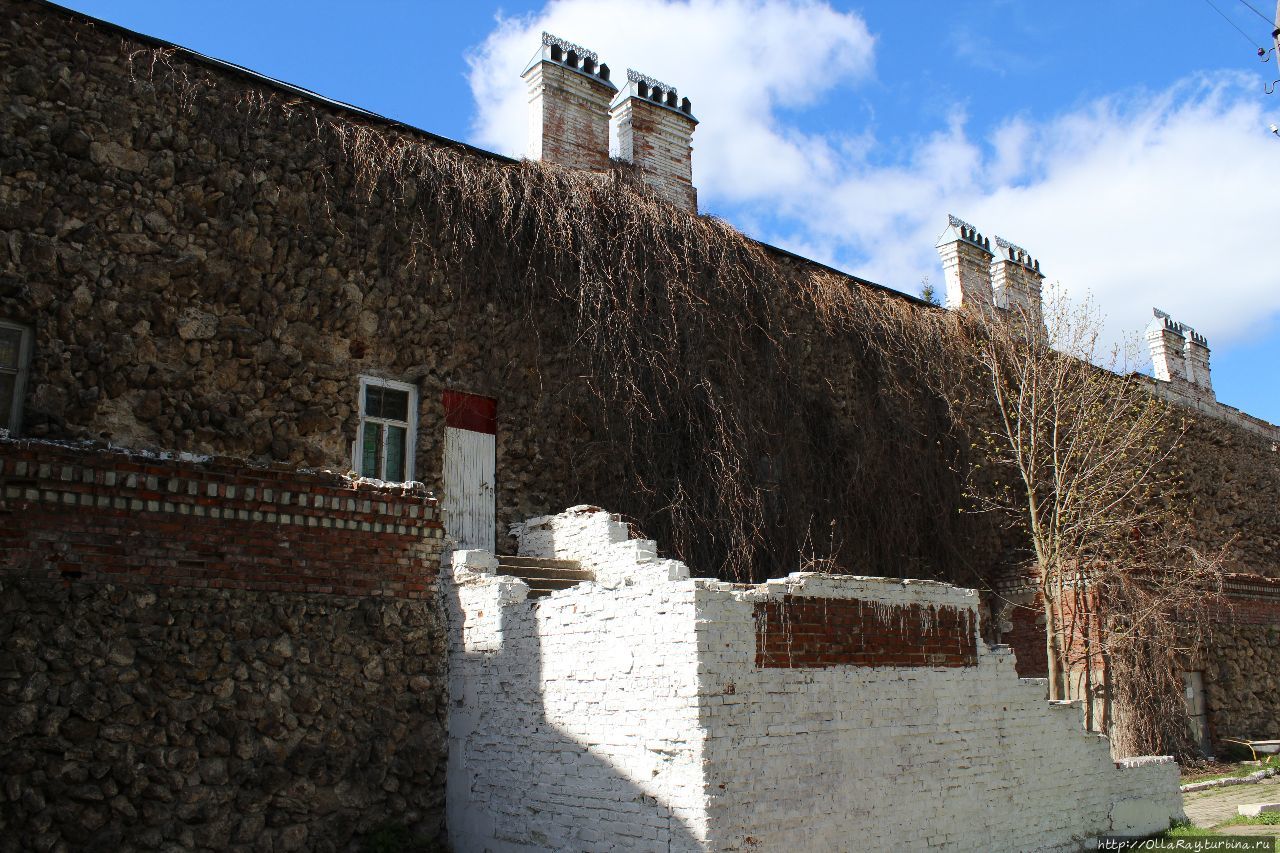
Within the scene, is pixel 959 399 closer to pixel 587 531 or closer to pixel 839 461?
pixel 839 461

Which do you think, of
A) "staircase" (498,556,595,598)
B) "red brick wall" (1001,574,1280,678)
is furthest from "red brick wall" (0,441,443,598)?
"red brick wall" (1001,574,1280,678)

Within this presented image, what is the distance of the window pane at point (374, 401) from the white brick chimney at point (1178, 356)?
62.3 ft

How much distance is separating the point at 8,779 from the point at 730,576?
780cm

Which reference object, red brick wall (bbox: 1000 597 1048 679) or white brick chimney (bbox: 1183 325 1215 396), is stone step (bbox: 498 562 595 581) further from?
white brick chimney (bbox: 1183 325 1215 396)

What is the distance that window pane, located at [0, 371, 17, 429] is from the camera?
9.32 metres

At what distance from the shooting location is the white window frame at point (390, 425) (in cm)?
1130

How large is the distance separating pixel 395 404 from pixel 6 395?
12.4 feet

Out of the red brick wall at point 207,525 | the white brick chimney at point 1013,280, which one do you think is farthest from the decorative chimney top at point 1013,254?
the red brick wall at point 207,525

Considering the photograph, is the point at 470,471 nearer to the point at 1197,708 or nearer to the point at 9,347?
the point at 9,347

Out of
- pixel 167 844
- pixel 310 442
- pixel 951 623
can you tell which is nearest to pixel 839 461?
pixel 951 623

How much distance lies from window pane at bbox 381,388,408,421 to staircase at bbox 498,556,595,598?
231 cm

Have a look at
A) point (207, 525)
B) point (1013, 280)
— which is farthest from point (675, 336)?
point (1013, 280)

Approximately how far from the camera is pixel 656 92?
593 inches

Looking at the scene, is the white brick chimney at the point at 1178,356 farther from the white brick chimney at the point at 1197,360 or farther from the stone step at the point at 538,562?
the stone step at the point at 538,562
